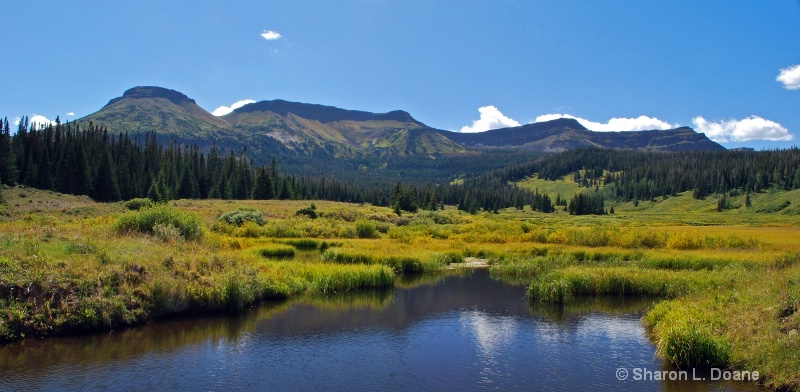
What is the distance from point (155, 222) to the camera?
39.2 m

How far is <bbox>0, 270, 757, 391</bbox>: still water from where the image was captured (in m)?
18.5

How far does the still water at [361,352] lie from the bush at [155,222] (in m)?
13.8

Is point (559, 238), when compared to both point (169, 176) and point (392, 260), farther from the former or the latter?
point (169, 176)

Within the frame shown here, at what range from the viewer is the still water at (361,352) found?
18531 mm

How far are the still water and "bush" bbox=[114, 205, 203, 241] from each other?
13751mm

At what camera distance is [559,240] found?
2387 inches

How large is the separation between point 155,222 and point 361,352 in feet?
79.4

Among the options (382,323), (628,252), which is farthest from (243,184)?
(382,323)

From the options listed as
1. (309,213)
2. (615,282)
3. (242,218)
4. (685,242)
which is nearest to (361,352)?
(615,282)

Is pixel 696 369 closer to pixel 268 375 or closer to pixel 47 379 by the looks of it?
pixel 268 375

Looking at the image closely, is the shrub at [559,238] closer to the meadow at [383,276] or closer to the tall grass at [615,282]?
the meadow at [383,276]

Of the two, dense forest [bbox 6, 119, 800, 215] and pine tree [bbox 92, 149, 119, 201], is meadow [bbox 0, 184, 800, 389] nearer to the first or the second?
dense forest [bbox 6, 119, 800, 215]

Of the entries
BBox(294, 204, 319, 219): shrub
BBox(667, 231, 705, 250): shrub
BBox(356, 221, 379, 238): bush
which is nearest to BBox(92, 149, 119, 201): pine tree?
BBox(294, 204, 319, 219): shrub

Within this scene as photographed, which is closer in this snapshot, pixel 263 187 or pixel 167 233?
pixel 167 233
